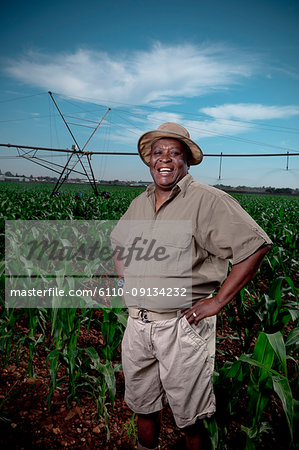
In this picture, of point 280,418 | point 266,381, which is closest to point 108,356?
point 266,381

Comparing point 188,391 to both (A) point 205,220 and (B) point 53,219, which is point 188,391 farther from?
(B) point 53,219

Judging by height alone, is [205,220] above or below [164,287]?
above

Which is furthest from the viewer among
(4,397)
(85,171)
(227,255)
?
(85,171)

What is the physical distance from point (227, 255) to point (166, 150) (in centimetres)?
69

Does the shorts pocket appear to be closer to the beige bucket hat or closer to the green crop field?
the green crop field

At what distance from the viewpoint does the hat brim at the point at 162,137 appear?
1.59 metres

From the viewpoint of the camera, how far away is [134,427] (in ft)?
6.36

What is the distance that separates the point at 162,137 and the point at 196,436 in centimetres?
169

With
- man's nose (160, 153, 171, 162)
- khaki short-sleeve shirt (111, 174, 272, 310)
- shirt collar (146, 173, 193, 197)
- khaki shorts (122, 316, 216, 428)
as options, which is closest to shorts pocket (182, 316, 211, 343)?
khaki shorts (122, 316, 216, 428)

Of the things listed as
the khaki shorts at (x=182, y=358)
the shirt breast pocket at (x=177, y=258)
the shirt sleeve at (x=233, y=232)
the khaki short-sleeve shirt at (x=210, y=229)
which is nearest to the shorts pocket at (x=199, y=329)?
the khaki shorts at (x=182, y=358)

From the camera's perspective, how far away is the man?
4.40ft

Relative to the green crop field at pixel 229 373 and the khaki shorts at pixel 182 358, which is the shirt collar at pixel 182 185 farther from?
the green crop field at pixel 229 373

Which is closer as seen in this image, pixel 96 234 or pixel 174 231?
pixel 174 231

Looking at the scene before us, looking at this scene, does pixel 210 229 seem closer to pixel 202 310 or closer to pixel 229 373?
pixel 202 310
